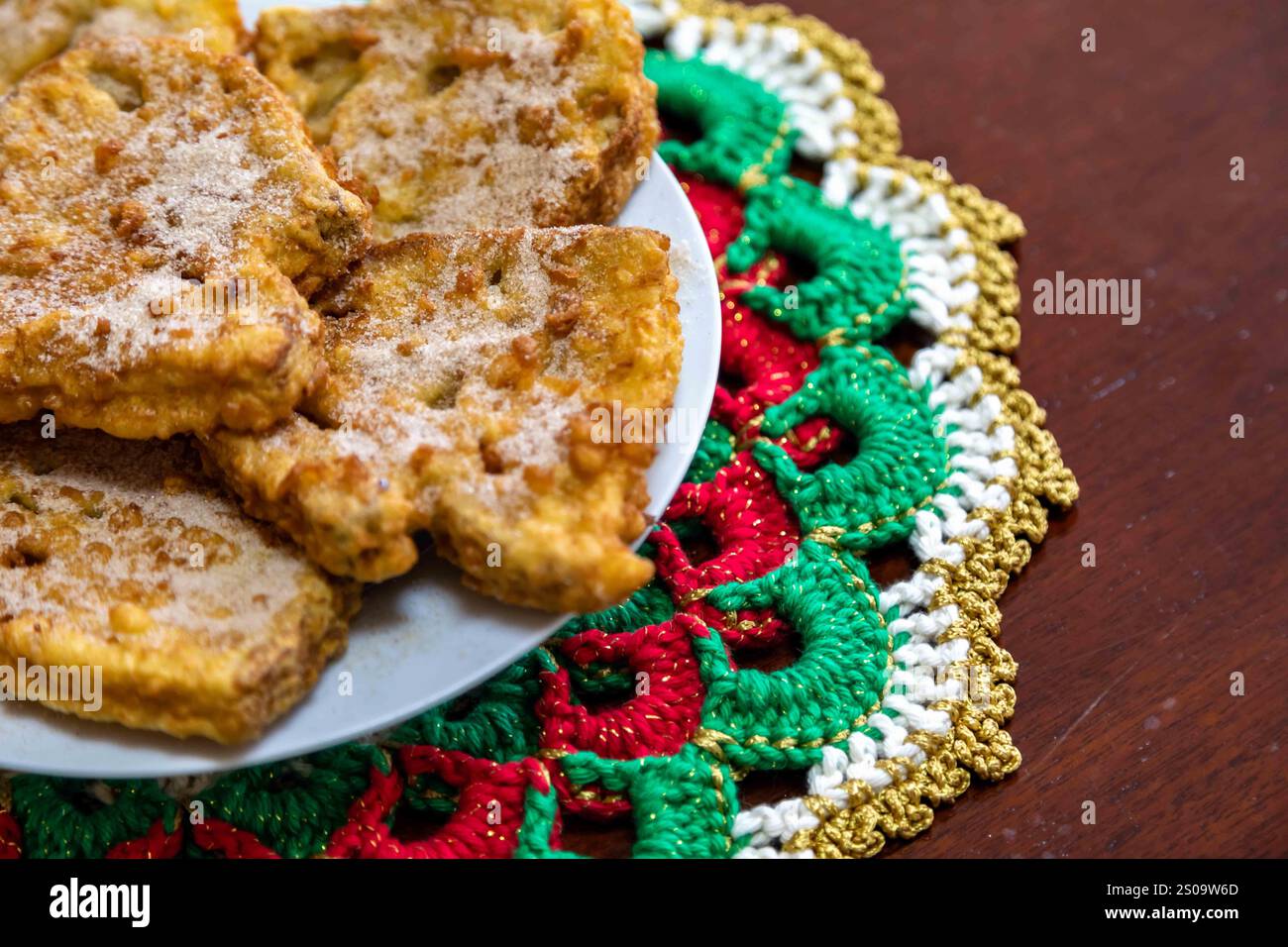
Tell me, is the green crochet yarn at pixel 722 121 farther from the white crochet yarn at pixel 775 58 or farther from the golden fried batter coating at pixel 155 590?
the golden fried batter coating at pixel 155 590

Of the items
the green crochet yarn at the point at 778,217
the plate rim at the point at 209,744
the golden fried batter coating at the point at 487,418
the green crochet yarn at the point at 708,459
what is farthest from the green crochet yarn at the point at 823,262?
the plate rim at the point at 209,744

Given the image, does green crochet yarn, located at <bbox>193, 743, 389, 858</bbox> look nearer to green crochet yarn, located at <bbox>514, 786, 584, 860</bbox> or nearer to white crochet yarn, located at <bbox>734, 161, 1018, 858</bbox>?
green crochet yarn, located at <bbox>514, 786, 584, 860</bbox>

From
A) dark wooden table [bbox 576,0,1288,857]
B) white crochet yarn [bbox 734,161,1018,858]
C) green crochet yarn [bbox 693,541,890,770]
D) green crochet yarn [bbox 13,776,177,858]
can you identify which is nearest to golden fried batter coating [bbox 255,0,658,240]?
white crochet yarn [bbox 734,161,1018,858]

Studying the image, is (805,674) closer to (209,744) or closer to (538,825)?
(538,825)

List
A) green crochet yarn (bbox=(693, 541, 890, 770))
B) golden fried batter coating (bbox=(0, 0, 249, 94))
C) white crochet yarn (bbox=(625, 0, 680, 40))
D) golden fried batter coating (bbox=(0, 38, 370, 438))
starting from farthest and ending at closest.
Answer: white crochet yarn (bbox=(625, 0, 680, 40))
golden fried batter coating (bbox=(0, 0, 249, 94))
green crochet yarn (bbox=(693, 541, 890, 770))
golden fried batter coating (bbox=(0, 38, 370, 438))

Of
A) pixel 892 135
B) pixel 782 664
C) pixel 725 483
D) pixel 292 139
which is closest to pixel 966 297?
pixel 892 135

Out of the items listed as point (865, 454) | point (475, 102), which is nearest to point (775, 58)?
point (475, 102)
